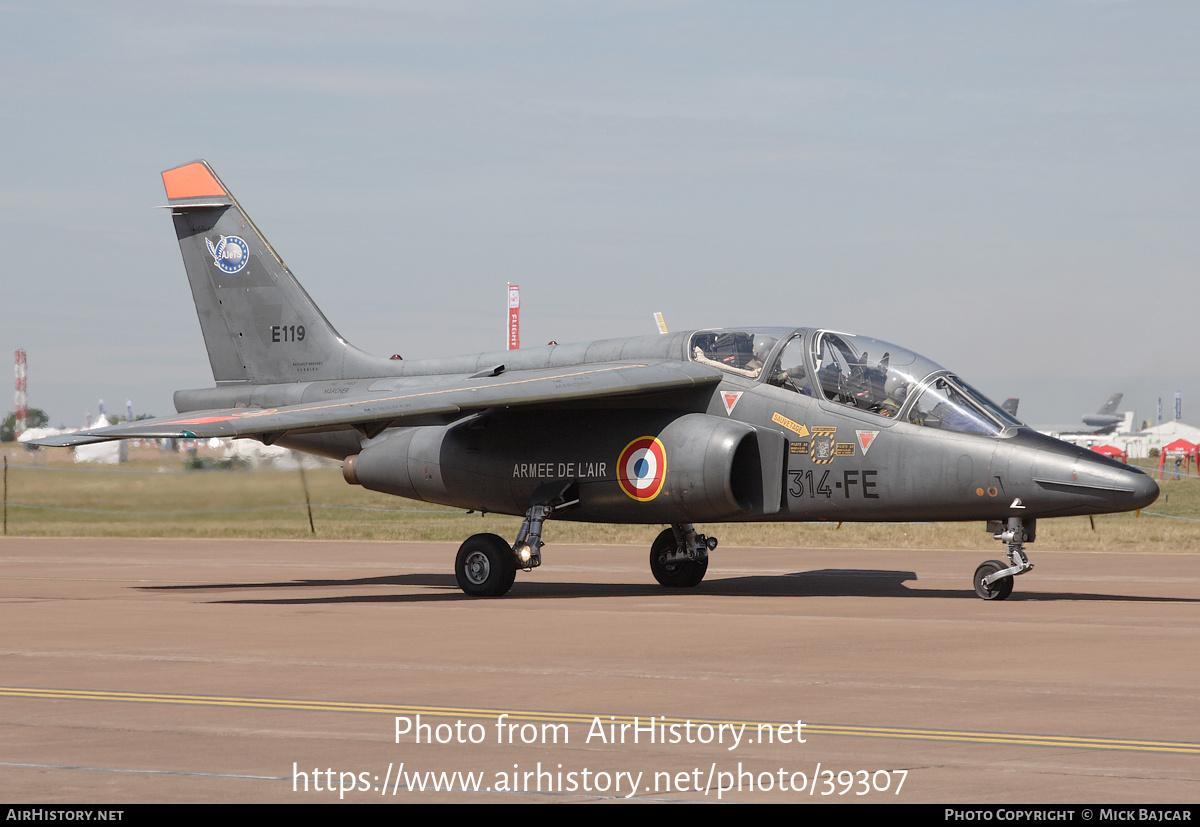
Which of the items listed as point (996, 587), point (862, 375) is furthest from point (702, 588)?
point (996, 587)

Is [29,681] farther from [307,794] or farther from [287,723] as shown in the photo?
[307,794]

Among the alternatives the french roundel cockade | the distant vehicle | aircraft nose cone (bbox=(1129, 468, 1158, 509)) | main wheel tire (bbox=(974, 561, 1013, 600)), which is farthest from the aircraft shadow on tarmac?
the distant vehicle

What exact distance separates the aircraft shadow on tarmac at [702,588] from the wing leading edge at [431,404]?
6.74 feet

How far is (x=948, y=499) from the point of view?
608 inches

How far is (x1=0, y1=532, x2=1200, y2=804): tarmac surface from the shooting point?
21.1ft

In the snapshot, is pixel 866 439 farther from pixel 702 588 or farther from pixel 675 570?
pixel 675 570

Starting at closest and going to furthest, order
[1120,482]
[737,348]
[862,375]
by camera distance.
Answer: [1120,482] → [862,375] → [737,348]

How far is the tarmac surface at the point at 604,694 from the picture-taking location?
645 centimetres

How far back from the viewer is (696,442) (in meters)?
16.4

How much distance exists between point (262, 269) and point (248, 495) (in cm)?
455

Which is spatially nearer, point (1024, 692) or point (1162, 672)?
point (1024, 692)

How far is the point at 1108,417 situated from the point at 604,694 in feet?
452

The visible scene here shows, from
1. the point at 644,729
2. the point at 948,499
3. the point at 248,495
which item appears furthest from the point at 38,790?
the point at 248,495

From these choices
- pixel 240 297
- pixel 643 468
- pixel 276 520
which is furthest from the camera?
pixel 276 520
